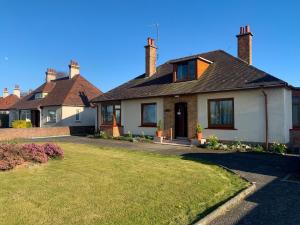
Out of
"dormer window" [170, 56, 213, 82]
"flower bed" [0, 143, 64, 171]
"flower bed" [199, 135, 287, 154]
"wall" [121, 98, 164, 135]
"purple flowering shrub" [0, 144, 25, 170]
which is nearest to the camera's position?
"purple flowering shrub" [0, 144, 25, 170]

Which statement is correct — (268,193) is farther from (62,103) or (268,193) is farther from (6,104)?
(6,104)

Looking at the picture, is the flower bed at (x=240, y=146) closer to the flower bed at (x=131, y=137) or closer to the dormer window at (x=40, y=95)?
the flower bed at (x=131, y=137)

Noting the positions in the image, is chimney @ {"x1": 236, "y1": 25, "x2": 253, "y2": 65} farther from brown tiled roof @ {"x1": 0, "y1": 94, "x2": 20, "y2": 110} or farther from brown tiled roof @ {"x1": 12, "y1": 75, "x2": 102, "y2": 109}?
brown tiled roof @ {"x1": 0, "y1": 94, "x2": 20, "y2": 110}

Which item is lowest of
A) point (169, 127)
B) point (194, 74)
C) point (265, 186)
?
point (265, 186)

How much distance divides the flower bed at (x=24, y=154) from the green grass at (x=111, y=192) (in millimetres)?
337


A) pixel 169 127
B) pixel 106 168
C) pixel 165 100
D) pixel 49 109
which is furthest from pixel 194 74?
pixel 49 109

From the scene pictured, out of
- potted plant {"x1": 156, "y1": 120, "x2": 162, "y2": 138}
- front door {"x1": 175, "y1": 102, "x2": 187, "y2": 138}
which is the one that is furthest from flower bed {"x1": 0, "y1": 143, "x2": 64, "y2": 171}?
front door {"x1": 175, "y1": 102, "x2": 187, "y2": 138}

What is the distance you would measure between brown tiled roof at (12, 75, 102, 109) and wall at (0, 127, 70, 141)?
465cm

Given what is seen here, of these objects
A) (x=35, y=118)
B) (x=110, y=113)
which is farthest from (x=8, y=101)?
(x=110, y=113)

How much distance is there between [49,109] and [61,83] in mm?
4628

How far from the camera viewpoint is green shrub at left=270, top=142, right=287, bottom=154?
44.9ft

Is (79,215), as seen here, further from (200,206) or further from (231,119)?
(231,119)

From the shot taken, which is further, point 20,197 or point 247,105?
point 247,105

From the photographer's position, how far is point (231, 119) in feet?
52.2
